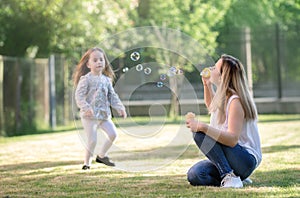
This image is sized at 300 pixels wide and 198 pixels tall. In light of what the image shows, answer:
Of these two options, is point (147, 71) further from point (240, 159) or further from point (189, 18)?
point (189, 18)

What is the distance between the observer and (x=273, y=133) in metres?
14.6

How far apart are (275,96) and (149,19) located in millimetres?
4497

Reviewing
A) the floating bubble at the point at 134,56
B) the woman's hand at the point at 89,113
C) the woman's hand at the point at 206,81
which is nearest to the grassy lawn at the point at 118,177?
the woman's hand at the point at 89,113

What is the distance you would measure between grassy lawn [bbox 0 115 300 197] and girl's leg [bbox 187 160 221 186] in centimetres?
12

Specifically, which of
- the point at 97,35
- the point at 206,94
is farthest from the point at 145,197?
the point at 97,35

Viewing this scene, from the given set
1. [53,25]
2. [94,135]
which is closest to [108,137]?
[94,135]

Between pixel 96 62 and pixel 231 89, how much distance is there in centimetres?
255

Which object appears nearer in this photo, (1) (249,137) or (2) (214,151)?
(2) (214,151)

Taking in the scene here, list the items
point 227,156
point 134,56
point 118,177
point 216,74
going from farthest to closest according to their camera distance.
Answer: point 134,56 < point 118,177 < point 216,74 < point 227,156

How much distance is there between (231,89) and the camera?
6.71 meters

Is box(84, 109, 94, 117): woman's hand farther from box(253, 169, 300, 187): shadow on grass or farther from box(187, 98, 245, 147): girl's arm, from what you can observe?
box(187, 98, 245, 147): girl's arm

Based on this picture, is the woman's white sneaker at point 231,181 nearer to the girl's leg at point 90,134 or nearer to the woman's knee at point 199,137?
the woman's knee at point 199,137

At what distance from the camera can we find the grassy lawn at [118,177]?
6.50 meters

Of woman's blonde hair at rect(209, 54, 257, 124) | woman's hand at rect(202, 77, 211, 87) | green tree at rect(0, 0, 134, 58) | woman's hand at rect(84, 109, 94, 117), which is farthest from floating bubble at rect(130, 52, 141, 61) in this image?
green tree at rect(0, 0, 134, 58)
